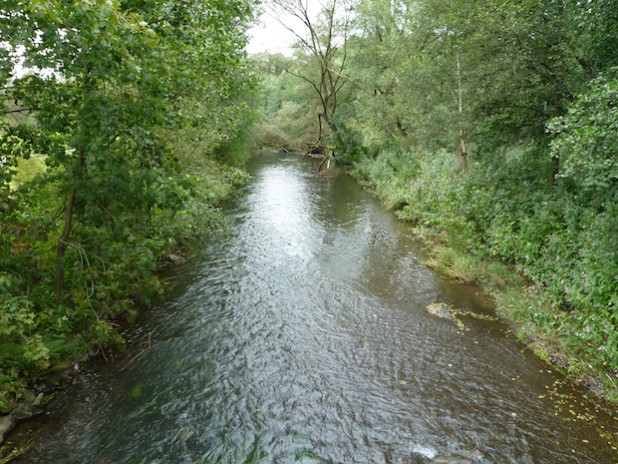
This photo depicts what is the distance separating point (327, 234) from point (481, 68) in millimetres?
7932

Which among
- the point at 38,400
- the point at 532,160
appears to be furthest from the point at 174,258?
the point at 532,160

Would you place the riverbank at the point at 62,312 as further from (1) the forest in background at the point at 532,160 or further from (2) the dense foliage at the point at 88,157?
(1) the forest in background at the point at 532,160

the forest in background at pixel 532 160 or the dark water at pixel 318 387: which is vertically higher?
the forest in background at pixel 532 160

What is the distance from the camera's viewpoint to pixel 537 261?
944 cm

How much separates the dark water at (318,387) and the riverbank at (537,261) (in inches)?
22.8

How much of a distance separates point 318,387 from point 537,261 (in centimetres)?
651

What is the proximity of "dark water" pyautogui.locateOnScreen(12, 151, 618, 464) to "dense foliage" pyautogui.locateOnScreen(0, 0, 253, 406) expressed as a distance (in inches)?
44.4

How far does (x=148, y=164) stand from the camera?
5746mm

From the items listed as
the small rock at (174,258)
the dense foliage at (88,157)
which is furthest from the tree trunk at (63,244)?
the small rock at (174,258)

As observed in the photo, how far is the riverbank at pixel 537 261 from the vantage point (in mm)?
6945

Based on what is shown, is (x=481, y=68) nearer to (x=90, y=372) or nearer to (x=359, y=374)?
(x=359, y=374)

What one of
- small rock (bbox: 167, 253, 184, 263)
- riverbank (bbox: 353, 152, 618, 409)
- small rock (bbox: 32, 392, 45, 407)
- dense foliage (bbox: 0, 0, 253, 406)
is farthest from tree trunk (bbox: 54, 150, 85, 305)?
riverbank (bbox: 353, 152, 618, 409)

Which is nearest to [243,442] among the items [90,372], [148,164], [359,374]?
[359,374]

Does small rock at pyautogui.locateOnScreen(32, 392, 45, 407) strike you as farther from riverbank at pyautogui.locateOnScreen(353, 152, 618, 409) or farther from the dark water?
riverbank at pyautogui.locateOnScreen(353, 152, 618, 409)
